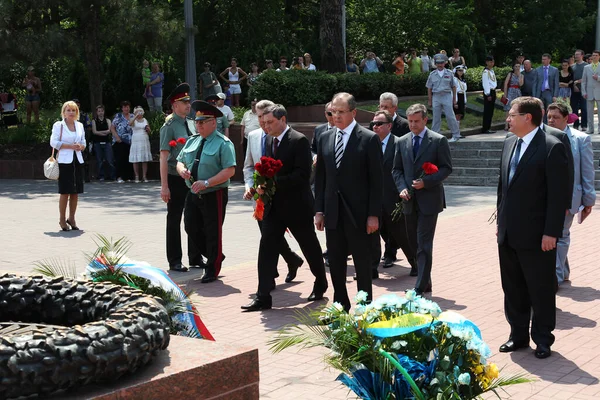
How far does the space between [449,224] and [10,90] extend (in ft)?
79.8

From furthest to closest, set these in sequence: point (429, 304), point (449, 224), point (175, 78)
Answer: point (175, 78) < point (449, 224) < point (429, 304)

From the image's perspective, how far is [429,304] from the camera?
3879 mm

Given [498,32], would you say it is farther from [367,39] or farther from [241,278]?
[241,278]

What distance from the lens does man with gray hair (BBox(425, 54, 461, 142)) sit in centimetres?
1930

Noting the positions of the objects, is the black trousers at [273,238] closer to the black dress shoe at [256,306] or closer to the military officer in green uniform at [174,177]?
the black dress shoe at [256,306]

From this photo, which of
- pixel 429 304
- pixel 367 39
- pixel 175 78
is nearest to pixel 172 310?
pixel 429 304

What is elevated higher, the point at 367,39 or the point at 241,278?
the point at 367,39

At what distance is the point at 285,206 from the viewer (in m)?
8.03

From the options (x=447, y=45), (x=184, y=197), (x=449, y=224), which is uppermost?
(x=447, y=45)

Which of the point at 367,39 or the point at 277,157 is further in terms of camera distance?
the point at 367,39

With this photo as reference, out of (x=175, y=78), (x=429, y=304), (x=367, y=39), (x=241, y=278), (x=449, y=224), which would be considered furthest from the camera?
(x=367, y=39)

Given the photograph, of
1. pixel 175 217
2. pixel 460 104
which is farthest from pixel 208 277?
pixel 460 104

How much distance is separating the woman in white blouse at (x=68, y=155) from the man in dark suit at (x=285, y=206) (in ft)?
18.0

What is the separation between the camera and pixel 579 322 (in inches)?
290
